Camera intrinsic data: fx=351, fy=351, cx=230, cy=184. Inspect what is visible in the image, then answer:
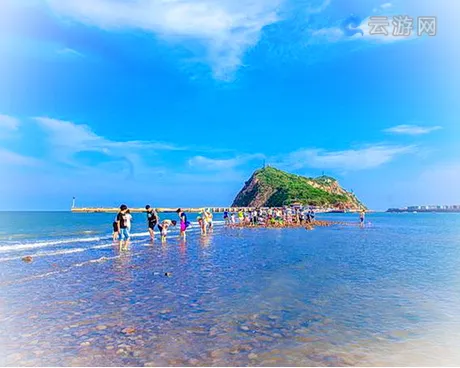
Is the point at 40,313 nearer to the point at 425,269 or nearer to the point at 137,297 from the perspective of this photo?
the point at 137,297

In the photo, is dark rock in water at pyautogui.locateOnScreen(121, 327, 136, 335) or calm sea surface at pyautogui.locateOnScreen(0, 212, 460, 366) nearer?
calm sea surface at pyautogui.locateOnScreen(0, 212, 460, 366)

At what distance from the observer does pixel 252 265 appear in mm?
16438

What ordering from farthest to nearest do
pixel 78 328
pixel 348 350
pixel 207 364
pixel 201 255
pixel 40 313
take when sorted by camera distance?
pixel 201 255
pixel 40 313
pixel 78 328
pixel 348 350
pixel 207 364

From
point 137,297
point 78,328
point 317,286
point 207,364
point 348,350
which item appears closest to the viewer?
point 207,364

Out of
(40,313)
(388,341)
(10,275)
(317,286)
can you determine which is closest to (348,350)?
(388,341)

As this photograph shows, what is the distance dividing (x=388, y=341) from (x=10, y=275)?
46.3 ft

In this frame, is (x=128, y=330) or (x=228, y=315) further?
(x=228, y=315)

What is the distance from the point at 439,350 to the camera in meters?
6.81

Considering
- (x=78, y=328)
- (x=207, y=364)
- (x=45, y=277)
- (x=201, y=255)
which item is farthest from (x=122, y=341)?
(x=201, y=255)

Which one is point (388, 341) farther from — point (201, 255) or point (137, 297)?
point (201, 255)

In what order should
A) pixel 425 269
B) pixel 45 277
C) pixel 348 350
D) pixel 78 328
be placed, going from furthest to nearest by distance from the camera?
pixel 425 269
pixel 45 277
pixel 78 328
pixel 348 350

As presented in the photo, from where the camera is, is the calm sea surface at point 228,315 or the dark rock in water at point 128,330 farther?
the dark rock in water at point 128,330

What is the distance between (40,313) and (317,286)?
8396 millimetres

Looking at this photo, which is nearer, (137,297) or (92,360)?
(92,360)
